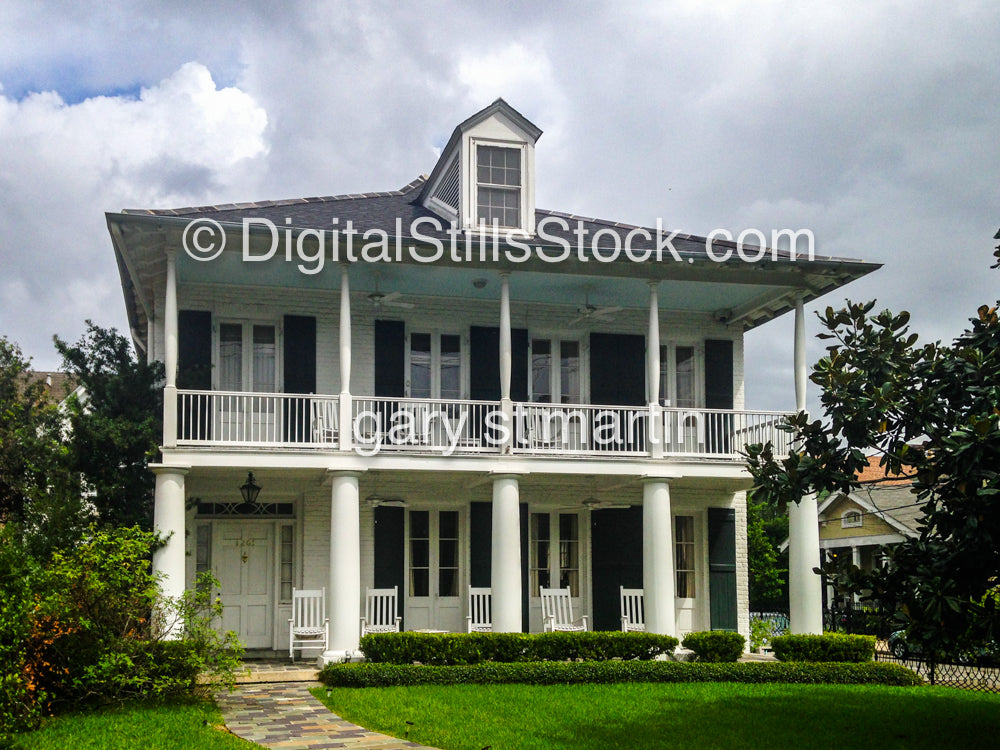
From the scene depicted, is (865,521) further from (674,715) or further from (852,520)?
(674,715)

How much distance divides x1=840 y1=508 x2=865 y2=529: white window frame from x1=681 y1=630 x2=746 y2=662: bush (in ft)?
62.1

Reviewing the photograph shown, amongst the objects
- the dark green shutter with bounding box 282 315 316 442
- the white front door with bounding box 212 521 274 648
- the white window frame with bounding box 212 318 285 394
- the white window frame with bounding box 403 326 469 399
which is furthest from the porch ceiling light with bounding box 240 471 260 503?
the white window frame with bounding box 403 326 469 399

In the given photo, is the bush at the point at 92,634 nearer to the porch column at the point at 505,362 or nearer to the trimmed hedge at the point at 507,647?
the trimmed hedge at the point at 507,647

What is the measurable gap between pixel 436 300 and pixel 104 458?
576cm

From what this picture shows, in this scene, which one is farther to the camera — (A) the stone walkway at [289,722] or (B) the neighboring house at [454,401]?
(B) the neighboring house at [454,401]

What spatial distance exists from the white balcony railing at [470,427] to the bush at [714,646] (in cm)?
274

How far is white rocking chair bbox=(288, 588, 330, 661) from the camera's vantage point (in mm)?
15352

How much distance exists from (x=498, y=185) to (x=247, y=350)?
4.96 m

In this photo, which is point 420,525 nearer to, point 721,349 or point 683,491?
point 683,491

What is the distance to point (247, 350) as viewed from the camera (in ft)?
55.3

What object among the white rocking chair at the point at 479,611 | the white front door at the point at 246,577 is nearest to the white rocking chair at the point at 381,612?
the white rocking chair at the point at 479,611

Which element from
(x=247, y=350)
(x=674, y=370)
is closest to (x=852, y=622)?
(x=674, y=370)

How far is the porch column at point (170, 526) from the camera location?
1396 cm

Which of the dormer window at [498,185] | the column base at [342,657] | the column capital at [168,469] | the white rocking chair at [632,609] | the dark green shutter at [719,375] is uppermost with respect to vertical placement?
the dormer window at [498,185]
